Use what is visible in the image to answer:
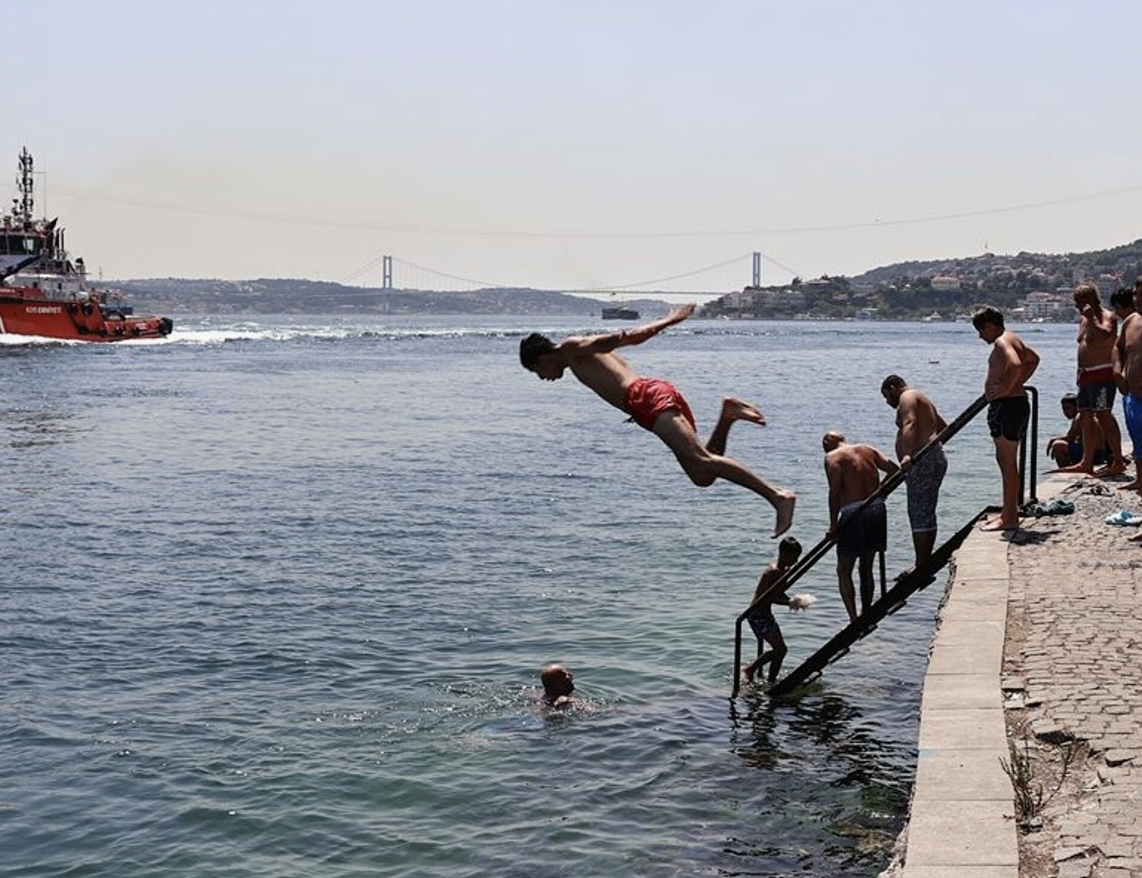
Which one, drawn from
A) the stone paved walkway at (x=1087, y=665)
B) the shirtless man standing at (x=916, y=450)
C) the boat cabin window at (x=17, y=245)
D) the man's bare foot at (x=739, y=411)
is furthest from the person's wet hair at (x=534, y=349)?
the boat cabin window at (x=17, y=245)

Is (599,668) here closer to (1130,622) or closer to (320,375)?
(1130,622)

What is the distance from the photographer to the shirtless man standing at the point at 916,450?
43.1 feet

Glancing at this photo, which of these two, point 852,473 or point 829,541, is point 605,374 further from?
point 852,473

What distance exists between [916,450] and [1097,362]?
436 centimetres

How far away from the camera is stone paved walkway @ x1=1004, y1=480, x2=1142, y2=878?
261 inches

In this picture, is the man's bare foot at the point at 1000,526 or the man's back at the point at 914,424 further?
the man's bare foot at the point at 1000,526

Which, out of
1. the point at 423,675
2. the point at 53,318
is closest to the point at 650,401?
the point at 423,675

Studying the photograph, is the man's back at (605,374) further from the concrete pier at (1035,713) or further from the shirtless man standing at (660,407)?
the concrete pier at (1035,713)

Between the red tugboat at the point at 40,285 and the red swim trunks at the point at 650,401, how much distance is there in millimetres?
85692

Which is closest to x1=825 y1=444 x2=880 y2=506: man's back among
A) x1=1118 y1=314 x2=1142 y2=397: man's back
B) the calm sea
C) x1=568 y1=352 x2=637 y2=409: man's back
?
the calm sea

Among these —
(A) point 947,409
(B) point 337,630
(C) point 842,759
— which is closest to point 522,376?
(A) point 947,409

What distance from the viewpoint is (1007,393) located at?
43.1 ft

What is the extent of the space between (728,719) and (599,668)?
7.31 ft

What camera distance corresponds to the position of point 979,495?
2603 cm
